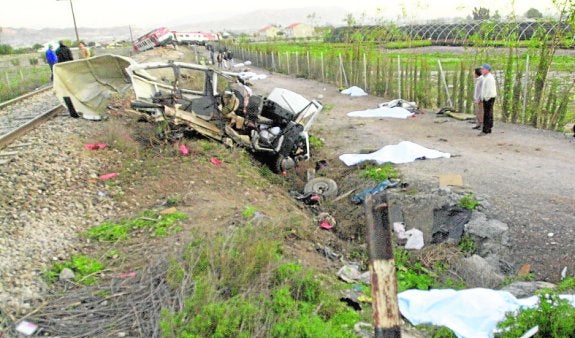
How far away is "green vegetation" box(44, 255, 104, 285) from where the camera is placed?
186 inches

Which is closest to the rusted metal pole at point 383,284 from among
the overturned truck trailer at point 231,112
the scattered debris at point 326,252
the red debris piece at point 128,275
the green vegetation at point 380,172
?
the red debris piece at point 128,275

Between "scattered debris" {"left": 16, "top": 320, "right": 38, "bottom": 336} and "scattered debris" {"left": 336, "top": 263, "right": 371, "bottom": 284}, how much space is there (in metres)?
3.13

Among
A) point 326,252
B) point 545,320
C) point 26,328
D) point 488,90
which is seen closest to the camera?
point 545,320

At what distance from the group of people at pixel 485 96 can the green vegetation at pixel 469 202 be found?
4480mm

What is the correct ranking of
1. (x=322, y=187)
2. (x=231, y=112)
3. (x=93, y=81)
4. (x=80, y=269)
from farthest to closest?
1. (x=93, y=81)
2. (x=231, y=112)
3. (x=322, y=187)
4. (x=80, y=269)

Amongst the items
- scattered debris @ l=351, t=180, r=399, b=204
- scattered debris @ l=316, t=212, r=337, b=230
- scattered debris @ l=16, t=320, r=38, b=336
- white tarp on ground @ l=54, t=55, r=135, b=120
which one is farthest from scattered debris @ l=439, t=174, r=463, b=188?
white tarp on ground @ l=54, t=55, r=135, b=120

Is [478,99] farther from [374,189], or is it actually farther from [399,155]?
[374,189]

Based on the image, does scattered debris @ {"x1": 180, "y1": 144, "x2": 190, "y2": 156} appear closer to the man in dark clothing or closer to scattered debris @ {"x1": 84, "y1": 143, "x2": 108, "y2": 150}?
scattered debris @ {"x1": 84, "y1": 143, "x2": 108, "y2": 150}

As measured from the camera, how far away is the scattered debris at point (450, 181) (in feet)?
25.3

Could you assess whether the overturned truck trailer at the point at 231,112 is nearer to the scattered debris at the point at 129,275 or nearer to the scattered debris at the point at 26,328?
the scattered debris at the point at 129,275

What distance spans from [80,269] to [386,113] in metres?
11.2

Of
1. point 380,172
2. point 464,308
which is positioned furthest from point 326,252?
point 380,172

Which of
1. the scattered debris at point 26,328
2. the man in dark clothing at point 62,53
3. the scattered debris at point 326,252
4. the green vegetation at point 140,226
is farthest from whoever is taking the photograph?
the man in dark clothing at point 62,53

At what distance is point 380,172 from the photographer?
28.4 ft
